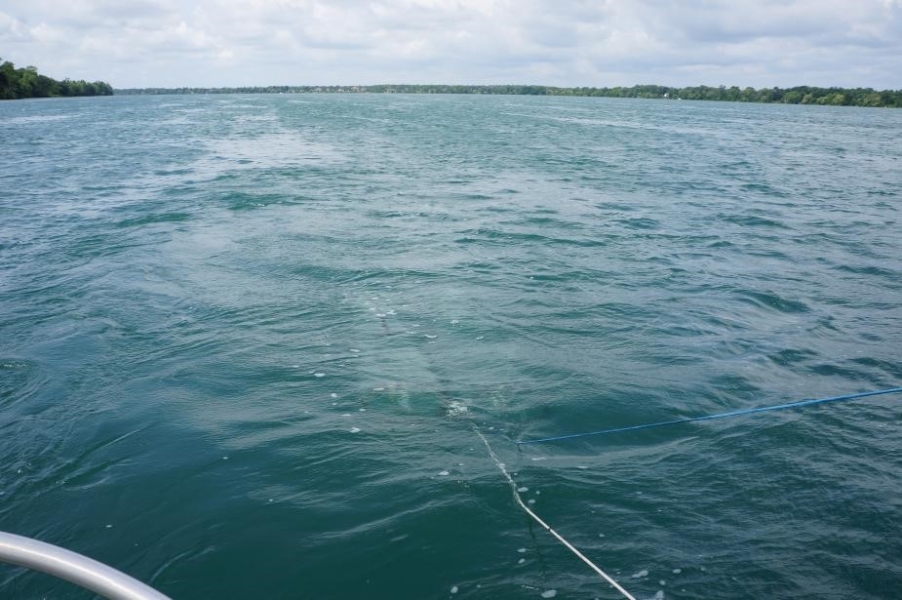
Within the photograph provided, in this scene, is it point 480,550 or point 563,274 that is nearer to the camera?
point 480,550


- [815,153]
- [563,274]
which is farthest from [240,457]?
[815,153]

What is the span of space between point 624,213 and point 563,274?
708 centimetres

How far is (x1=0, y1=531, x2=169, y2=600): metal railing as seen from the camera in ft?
4.71

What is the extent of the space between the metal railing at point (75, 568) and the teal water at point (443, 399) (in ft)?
11.5

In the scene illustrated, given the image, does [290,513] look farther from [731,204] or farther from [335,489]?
[731,204]

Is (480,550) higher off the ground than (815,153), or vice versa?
(815,153)

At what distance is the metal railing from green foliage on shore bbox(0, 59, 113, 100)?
13067 cm

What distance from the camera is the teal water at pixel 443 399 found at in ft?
16.2

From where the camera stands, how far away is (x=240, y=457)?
6223mm

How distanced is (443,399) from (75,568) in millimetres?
5919

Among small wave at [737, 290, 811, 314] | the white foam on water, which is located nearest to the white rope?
the white foam on water

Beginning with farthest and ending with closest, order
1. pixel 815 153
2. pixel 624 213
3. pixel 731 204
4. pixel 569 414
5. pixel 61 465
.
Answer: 1. pixel 815 153
2. pixel 731 204
3. pixel 624 213
4. pixel 569 414
5. pixel 61 465

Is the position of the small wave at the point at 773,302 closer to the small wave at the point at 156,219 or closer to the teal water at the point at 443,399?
the teal water at the point at 443,399

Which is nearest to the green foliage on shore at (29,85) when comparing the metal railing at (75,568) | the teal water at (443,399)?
the teal water at (443,399)
